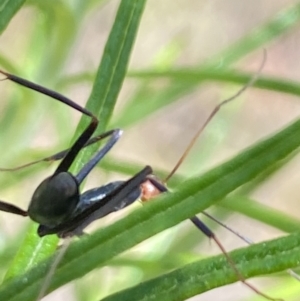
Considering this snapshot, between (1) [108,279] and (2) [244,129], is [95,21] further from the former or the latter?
(1) [108,279]

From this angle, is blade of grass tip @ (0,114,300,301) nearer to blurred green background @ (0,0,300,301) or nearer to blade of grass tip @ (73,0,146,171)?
blade of grass tip @ (73,0,146,171)

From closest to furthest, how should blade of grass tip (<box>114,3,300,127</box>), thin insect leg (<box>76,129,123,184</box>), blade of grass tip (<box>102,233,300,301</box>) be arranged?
blade of grass tip (<box>102,233,300,301</box>)
thin insect leg (<box>76,129,123,184</box>)
blade of grass tip (<box>114,3,300,127</box>)

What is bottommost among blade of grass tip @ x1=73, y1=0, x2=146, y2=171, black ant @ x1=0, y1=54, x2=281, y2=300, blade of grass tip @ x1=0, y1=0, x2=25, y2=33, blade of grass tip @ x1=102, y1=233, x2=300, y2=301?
blade of grass tip @ x1=102, y1=233, x2=300, y2=301

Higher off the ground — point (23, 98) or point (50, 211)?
point (23, 98)

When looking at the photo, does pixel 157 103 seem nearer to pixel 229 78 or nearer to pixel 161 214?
pixel 229 78

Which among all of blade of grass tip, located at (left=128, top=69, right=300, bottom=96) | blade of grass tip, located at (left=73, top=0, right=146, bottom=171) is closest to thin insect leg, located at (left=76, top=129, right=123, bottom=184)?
blade of grass tip, located at (left=73, top=0, right=146, bottom=171)

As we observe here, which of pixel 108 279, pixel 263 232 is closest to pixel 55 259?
pixel 108 279
